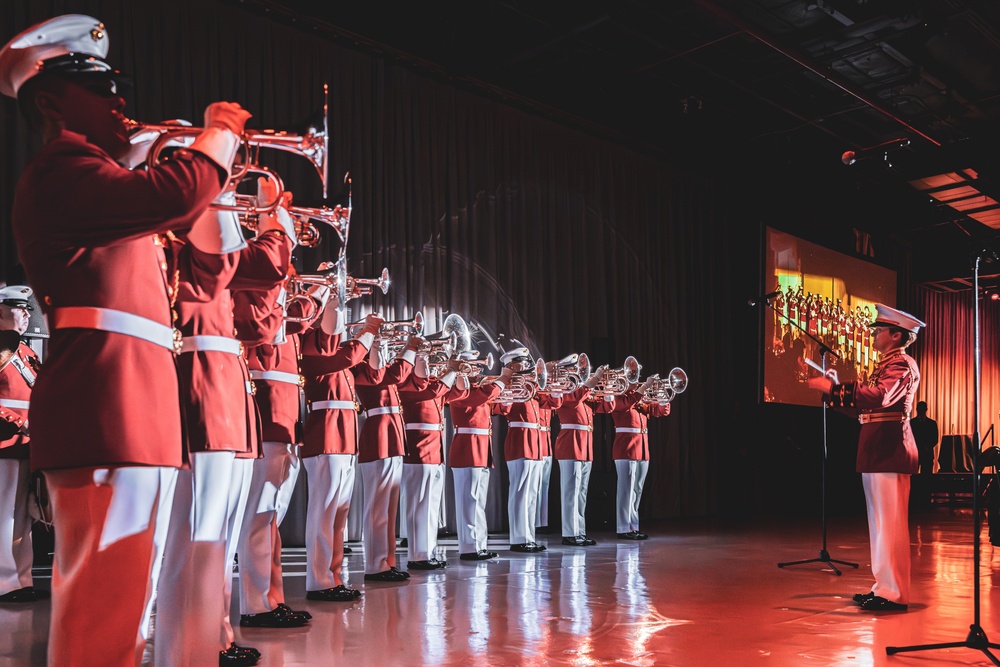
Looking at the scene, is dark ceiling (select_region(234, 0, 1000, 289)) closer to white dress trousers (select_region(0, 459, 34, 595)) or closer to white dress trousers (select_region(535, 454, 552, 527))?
white dress trousers (select_region(535, 454, 552, 527))

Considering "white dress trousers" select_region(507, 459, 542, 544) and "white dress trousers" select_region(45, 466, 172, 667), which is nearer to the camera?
"white dress trousers" select_region(45, 466, 172, 667)

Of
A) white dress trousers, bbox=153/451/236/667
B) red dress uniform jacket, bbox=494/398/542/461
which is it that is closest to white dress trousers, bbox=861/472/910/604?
red dress uniform jacket, bbox=494/398/542/461

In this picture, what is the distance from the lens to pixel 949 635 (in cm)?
458

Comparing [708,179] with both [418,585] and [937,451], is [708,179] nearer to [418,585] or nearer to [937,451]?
[937,451]

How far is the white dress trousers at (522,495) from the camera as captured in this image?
8367mm

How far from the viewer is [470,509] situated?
7.53 metres

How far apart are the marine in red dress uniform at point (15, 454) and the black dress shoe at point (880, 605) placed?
494cm

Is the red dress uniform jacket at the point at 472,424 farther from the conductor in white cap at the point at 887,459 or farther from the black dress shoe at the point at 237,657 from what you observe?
the black dress shoe at the point at 237,657

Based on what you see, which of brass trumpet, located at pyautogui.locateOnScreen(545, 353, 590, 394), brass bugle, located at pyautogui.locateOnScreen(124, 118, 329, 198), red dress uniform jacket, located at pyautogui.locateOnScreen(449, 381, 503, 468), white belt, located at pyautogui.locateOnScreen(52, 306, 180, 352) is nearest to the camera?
white belt, located at pyautogui.locateOnScreen(52, 306, 180, 352)

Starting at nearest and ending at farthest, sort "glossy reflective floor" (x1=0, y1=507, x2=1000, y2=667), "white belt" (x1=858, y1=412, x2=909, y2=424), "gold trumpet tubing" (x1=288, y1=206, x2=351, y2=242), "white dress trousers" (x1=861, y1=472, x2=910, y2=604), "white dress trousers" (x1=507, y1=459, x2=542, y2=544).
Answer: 1. "gold trumpet tubing" (x1=288, y1=206, x2=351, y2=242)
2. "glossy reflective floor" (x1=0, y1=507, x2=1000, y2=667)
3. "white dress trousers" (x1=861, y1=472, x2=910, y2=604)
4. "white belt" (x1=858, y1=412, x2=909, y2=424)
5. "white dress trousers" (x1=507, y1=459, x2=542, y2=544)

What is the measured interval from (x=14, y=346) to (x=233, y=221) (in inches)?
123

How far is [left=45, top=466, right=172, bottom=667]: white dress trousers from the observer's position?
2.06 metres

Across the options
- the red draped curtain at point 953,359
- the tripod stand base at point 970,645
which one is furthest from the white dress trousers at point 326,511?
the red draped curtain at point 953,359

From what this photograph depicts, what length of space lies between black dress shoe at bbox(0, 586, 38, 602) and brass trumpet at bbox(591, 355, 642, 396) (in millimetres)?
5583
